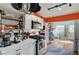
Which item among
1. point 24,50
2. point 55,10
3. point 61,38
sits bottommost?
point 24,50

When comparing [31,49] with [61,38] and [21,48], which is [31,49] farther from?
[61,38]

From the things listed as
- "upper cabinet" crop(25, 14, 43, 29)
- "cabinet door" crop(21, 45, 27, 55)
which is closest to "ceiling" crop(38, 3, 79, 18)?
"upper cabinet" crop(25, 14, 43, 29)

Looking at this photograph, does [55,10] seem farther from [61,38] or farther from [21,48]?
[21,48]

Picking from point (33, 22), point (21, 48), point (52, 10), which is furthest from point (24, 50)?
point (52, 10)

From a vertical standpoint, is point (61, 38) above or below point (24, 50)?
above

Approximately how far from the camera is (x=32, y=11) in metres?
1.84

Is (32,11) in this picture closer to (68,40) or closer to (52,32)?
(52,32)

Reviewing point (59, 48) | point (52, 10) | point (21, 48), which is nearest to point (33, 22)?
point (52, 10)

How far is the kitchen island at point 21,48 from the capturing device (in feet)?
5.52

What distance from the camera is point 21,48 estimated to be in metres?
1.77

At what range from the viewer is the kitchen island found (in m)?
1.68

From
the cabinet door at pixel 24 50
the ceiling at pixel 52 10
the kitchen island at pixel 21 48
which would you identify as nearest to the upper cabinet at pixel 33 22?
the ceiling at pixel 52 10

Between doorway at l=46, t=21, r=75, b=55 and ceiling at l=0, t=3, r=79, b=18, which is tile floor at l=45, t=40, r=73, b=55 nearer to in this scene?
doorway at l=46, t=21, r=75, b=55
